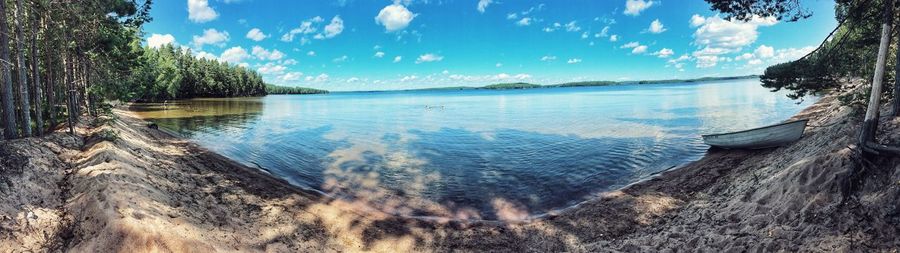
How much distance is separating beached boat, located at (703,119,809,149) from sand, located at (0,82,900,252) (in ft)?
7.28

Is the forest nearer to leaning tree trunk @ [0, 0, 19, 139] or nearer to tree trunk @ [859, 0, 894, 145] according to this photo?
leaning tree trunk @ [0, 0, 19, 139]

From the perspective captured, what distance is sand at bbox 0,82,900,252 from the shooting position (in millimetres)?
6371

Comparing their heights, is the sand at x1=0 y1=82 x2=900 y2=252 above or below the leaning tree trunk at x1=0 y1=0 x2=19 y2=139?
below

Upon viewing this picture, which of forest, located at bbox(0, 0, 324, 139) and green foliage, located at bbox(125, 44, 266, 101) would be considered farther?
green foliage, located at bbox(125, 44, 266, 101)

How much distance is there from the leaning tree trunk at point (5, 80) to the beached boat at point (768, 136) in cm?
2535

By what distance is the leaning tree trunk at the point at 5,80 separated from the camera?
36.5ft

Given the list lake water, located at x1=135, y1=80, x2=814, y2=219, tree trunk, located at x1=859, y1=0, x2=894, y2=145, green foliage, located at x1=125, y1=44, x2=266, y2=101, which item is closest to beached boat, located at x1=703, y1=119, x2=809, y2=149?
lake water, located at x1=135, y1=80, x2=814, y2=219

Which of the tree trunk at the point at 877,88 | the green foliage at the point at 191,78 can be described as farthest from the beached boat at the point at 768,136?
the green foliage at the point at 191,78

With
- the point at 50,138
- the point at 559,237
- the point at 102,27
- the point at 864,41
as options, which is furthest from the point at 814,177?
the point at 102,27

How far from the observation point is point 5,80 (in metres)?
11.4

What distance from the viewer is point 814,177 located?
7.61 meters

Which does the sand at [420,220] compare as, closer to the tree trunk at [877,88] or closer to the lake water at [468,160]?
the tree trunk at [877,88]

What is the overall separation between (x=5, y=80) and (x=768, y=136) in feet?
85.1

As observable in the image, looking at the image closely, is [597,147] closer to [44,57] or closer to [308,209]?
[308,209]
